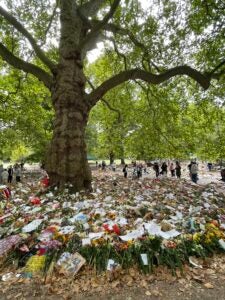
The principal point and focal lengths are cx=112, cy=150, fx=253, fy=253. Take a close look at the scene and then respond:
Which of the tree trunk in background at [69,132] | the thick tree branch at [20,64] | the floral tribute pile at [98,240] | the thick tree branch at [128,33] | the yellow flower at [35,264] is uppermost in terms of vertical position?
the thick tree branch at [128,33]

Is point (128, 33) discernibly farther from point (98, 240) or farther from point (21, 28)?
point (98, 240)

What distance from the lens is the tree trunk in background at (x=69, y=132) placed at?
6.62m

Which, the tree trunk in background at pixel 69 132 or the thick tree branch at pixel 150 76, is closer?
the tree trunk in background at pixel 69 132

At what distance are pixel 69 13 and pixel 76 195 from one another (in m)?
5.59

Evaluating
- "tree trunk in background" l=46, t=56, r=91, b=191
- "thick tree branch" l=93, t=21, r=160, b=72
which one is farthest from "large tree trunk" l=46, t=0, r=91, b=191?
"thick tree branch" l=93, t=21, r=160, b=72

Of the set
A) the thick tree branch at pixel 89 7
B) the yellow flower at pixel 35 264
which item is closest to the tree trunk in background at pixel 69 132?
the thick tree branch at pixel 89 7

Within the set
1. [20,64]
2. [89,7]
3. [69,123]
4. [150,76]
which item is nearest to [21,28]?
[20,64]

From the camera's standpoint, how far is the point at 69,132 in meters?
6.78

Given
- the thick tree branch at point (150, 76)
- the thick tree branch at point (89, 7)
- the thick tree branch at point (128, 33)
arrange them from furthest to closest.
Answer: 1. the thick tree branch at point (128, 33)
2. the thick tree branch at point (89, 7)
3. the thick tree branch at point (150, 76)

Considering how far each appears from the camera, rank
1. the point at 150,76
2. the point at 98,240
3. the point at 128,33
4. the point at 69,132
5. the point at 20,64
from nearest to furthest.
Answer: the point at 98,240, the point at 69,132, the point at 20,64, the point at 150,76, the point at 128,33

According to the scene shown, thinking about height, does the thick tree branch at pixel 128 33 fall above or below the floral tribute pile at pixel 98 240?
above

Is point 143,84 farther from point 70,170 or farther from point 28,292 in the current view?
point 28,292

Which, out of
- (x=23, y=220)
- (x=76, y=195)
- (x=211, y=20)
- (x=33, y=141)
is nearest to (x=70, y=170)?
(x=76, y=195)

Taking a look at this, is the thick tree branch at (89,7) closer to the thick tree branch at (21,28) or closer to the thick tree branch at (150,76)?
the thick tree branch at (21,28)
